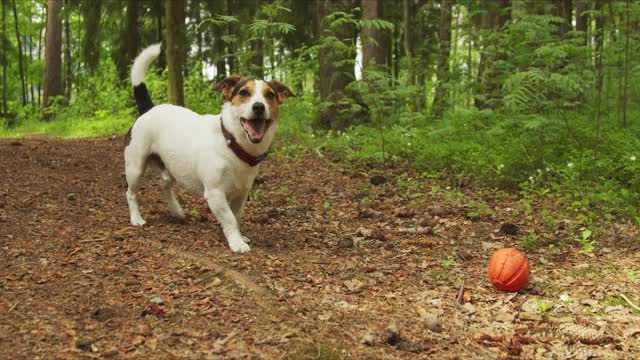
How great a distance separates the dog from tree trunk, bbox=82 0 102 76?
11.9 metres

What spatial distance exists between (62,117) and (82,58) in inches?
99.7

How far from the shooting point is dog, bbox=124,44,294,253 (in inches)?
159

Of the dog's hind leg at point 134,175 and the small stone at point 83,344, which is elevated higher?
the dog's hind leg at point 134,175

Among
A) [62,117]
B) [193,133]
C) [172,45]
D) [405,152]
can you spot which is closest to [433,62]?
[405,152]

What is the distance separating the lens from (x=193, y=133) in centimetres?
443

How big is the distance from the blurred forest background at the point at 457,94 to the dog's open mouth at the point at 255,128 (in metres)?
2.29

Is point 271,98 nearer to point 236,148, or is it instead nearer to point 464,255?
point 236,148

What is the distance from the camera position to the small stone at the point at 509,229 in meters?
4.74

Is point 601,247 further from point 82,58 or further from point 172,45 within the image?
point 82,58

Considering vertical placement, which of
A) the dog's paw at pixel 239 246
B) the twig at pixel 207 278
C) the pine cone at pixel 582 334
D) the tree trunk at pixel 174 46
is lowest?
the pine cone at pixel 582 334

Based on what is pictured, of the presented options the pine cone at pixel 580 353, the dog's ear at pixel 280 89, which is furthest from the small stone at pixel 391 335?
the dog's ear at pixel 280 89

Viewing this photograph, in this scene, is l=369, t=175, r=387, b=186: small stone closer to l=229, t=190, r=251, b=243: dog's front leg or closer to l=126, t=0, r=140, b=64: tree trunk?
l=229, t=190, r=251, b=243: dog's front leg

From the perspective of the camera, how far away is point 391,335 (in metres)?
2.82

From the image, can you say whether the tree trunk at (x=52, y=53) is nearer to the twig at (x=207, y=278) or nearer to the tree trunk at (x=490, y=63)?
the tree trunk at (x=490, y=63)
